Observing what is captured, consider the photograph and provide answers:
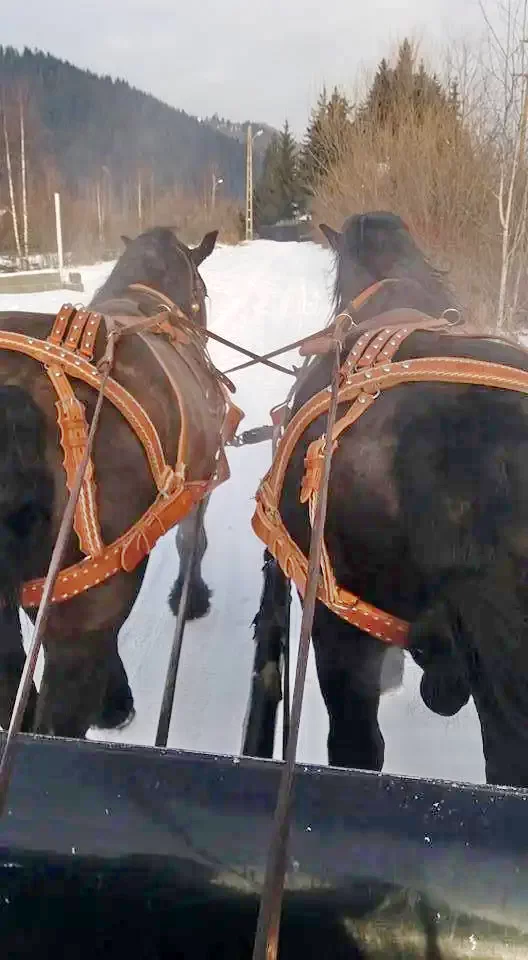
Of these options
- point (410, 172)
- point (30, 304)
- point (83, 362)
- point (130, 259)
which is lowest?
point (30, 304)

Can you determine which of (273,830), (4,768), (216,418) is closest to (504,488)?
(273,830)

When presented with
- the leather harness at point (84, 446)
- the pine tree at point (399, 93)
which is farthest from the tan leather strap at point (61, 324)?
the pine tree at point (399, 93)

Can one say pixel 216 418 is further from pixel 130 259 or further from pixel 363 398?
pixel 363 398

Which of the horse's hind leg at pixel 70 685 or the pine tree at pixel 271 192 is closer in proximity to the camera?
the horse's hind leg at pixel 70 685

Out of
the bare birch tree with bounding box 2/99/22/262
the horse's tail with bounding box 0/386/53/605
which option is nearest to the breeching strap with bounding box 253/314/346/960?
the horse's tail with bounding box 0/386/53/605

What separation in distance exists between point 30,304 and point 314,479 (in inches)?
501

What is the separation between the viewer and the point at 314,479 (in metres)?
1.87

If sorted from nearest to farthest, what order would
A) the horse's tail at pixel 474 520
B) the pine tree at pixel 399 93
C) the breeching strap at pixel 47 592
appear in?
the breeching strap at pixel 47 592
the horse's tail at pixel 474 520
the pine tree at pixel 399 93

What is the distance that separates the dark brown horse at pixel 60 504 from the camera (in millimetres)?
2031

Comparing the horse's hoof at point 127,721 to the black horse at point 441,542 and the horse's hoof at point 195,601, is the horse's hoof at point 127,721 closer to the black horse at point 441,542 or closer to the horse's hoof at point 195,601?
the horse's hoof at point 195,601

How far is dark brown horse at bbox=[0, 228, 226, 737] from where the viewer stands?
6.66ft

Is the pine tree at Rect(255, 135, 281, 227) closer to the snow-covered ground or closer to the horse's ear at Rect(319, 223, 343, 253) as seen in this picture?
the snow-covered ground

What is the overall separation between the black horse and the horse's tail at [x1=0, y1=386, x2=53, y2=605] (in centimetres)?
70

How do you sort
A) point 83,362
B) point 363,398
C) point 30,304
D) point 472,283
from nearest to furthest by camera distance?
point 363,398
point 83,362
point 472,283
point 30,304
